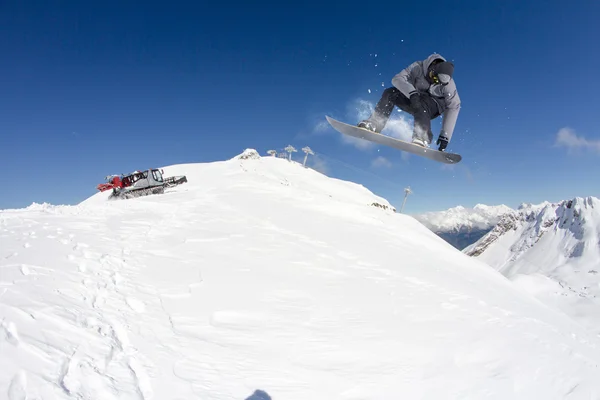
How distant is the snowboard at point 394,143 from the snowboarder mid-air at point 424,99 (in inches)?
5.9

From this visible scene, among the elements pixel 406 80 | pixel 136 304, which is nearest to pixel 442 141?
pixel 406 80

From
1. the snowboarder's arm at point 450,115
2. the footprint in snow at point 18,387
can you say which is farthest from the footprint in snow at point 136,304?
the snowboarder's arm at point 450,115

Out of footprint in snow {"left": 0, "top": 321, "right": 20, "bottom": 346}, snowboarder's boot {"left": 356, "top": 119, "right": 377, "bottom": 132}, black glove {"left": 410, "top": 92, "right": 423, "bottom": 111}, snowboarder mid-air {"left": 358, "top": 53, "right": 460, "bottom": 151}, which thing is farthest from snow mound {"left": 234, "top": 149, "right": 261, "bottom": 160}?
footprint in snow {"left": 0, "top": 321, "right": 20, "bottom": 346}

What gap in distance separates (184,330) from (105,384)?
4.86 ft

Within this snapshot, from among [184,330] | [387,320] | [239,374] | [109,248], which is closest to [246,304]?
[184,330]

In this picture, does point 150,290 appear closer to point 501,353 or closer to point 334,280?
point 334,280

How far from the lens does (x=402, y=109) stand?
8219 millimetres

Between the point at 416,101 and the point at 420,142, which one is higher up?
the point at 416,101

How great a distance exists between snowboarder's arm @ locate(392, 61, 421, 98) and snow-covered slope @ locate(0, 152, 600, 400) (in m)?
4.52

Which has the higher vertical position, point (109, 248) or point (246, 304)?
point (109, 248)

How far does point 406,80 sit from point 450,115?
4.12 feet

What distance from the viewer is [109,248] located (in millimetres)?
7203

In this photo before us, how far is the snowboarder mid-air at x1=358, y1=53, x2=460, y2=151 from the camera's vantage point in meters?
6.84

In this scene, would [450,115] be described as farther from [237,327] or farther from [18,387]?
[18,387]
